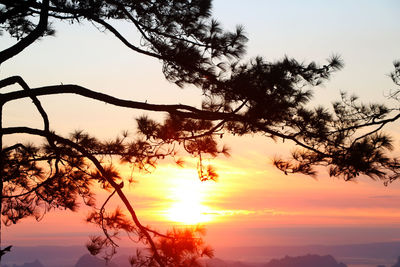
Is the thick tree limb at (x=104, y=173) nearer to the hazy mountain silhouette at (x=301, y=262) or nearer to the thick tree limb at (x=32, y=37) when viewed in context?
the thick tree limb at (x=32, y=37)

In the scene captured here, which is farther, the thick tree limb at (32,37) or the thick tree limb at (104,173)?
the thick tree limb at (104,173)

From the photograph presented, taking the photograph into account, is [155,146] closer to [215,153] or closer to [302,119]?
[215,153]

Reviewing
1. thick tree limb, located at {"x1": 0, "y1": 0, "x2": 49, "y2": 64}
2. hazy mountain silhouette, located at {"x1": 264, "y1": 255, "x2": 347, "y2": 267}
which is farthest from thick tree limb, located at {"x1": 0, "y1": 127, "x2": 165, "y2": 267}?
hazy mountain silhouette, located at {"x1": 264, "y1": 255, "x2": 347, "y2": 267}

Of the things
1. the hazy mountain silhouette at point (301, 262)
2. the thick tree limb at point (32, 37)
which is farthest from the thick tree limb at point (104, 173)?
the hazy mountain silhouette at point (301, 262)

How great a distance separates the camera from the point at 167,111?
4.27 meters

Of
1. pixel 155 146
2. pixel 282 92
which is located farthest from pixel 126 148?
pixel 282 92

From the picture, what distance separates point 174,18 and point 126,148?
1.43 m

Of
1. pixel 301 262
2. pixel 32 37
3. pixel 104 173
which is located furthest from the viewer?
Answer: pixel 301 262

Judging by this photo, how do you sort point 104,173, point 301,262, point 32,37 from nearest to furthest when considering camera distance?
point 32,37
point 104,173
point 301,262

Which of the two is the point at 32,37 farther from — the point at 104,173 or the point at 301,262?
the point at 301,262

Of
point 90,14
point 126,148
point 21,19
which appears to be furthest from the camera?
point 21,19

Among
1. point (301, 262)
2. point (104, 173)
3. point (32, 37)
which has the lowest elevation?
point (301, 262)

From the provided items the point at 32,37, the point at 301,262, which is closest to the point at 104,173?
the point at 32,37

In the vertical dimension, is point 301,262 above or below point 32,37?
below
